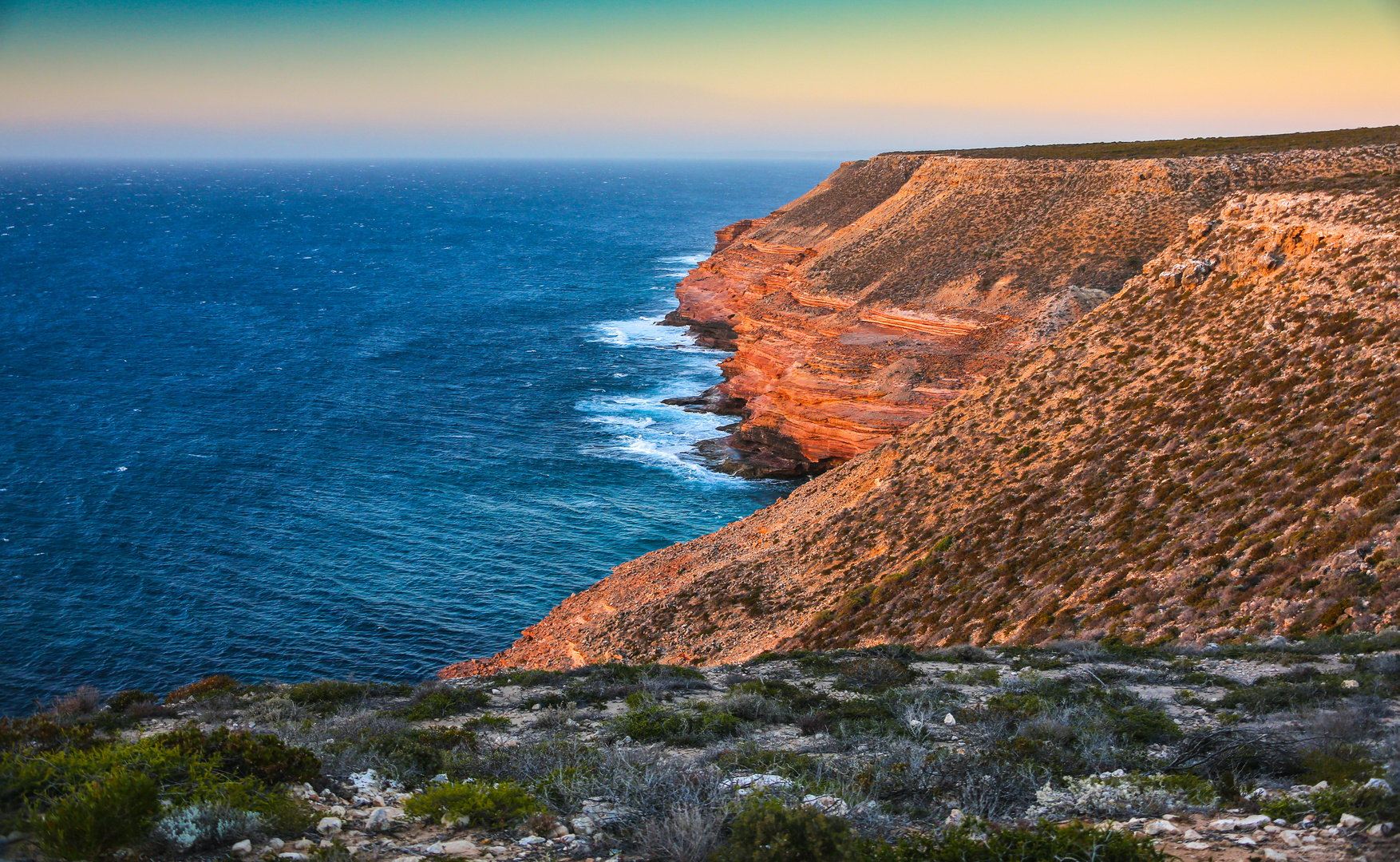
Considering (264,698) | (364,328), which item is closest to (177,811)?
(264,698)

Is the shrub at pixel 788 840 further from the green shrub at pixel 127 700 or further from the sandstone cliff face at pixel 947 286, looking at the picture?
the sandstone cliff face at pixel 947 286

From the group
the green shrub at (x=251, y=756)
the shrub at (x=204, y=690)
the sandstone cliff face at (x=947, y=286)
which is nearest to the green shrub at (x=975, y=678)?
the green shrub at (x=251, y=756)

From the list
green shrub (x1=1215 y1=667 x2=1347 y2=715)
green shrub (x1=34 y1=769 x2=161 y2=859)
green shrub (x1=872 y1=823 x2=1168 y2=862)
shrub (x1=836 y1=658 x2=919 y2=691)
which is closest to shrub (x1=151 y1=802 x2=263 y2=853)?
green shrub (x1=34 y1=769 x2=161 y2=859)

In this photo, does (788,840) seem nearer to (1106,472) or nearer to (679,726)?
(679,726)

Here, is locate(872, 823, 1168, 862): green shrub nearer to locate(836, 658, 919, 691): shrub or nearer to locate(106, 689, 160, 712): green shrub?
locate(836, 658, 919, 691): shrub

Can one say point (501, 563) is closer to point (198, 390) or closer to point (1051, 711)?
point (1051, 711)

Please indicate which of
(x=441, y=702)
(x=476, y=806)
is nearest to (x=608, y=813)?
(x=476, y=806)

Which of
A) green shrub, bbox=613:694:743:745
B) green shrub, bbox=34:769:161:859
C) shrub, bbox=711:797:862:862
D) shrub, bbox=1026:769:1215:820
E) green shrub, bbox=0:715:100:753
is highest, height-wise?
green shrub, bbox=34:769:161:859
